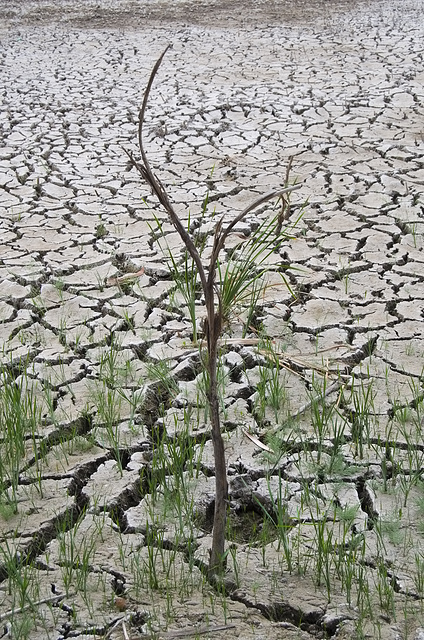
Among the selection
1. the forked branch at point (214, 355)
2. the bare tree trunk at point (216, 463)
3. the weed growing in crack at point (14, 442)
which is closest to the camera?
the forked branch at point (214, 355)

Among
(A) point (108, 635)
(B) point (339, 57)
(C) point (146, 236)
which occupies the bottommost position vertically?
(A) point (108, 635)

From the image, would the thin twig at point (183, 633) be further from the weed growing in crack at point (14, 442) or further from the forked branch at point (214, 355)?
the weed growing in crack at point (14, 442)

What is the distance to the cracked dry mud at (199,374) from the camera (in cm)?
211

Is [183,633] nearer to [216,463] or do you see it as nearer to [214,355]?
[216,463]

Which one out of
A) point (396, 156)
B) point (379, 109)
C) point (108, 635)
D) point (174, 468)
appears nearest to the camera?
point (108, 635)

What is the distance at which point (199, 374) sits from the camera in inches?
126

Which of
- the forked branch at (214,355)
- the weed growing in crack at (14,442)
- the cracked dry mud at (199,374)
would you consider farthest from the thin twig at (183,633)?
the weed growing in crack at (14,442)

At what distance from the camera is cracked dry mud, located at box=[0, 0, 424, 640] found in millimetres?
2113

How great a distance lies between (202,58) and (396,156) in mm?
3605

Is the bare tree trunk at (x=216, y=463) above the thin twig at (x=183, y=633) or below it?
above

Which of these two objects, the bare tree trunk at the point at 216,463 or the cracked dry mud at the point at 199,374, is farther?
the cracked dry mud at the point at 199,374

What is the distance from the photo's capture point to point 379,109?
6.45 meters

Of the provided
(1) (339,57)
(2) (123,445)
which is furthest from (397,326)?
(1) (339,57)

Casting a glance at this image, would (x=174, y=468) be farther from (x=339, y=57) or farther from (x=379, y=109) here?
(x=339, y=57)
